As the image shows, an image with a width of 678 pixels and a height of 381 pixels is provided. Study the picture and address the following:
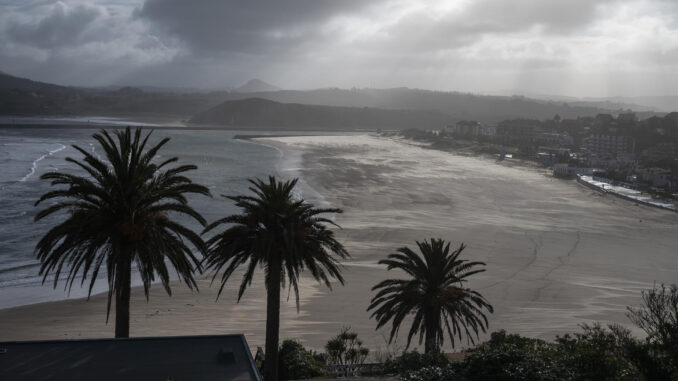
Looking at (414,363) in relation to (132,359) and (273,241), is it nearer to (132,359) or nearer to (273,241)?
(273,241)

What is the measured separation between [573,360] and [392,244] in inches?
1071

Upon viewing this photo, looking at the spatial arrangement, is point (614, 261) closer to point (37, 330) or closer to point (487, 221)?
point (487, 221)

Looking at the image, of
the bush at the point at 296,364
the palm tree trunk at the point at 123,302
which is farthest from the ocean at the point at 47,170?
the bush at the point at 296,364

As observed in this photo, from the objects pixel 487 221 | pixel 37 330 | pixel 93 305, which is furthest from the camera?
pixel 487 221

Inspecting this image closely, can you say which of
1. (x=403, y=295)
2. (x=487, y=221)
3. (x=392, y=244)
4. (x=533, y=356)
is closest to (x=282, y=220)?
(x=403, y=295)

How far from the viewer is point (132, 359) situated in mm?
12438

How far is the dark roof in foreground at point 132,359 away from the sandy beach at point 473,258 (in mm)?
8574

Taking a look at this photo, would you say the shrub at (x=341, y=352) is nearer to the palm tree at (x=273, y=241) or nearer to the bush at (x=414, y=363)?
the bush at (x=414, y=363)

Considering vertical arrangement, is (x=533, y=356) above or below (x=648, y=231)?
above

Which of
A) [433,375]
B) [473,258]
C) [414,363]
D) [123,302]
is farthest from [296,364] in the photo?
[473,258]

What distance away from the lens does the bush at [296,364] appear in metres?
15.6

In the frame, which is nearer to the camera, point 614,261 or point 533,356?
point 533,356

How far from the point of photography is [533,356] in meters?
11.5

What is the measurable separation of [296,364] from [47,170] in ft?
207
